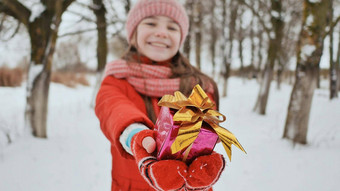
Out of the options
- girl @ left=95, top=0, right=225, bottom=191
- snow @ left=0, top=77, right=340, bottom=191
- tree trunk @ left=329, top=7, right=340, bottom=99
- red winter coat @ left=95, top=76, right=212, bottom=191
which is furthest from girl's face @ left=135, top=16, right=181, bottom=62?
tree trunk @ left=329, top=7, right=340, bottom=99

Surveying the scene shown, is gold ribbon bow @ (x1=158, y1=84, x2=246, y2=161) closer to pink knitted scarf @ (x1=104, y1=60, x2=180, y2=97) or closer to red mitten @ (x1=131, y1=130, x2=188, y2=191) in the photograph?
red mitten @ (x1=131, y1=130, x2=188, y2=191)

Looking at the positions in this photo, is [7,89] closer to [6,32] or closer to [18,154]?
[6,32]

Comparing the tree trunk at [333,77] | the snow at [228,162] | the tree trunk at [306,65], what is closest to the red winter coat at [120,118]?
the snow at [228,162]

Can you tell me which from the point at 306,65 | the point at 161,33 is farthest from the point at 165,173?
the point at 306,65

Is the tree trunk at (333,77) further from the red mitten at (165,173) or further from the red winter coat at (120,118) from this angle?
the red mitten at (165,173)

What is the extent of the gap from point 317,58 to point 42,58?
14.4 ft

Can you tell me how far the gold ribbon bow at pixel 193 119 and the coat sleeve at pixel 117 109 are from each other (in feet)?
0.75

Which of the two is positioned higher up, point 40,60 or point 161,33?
point 161,33

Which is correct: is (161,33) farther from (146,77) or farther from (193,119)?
(193,119)

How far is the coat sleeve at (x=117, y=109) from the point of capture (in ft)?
2.53

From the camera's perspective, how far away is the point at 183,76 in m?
1.33

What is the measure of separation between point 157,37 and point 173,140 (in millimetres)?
918

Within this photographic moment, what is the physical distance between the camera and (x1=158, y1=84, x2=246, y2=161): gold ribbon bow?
0.52 meters

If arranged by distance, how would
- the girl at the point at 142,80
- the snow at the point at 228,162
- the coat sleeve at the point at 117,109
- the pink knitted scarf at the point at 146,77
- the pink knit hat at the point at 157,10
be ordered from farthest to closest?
the snow at the point at 228,162
the pink knit hat at the point at 157,10
the pink knitted scarf at the point at 146,77
the girl at the point at 142,80
the coat sleeve at the point at 117,109
